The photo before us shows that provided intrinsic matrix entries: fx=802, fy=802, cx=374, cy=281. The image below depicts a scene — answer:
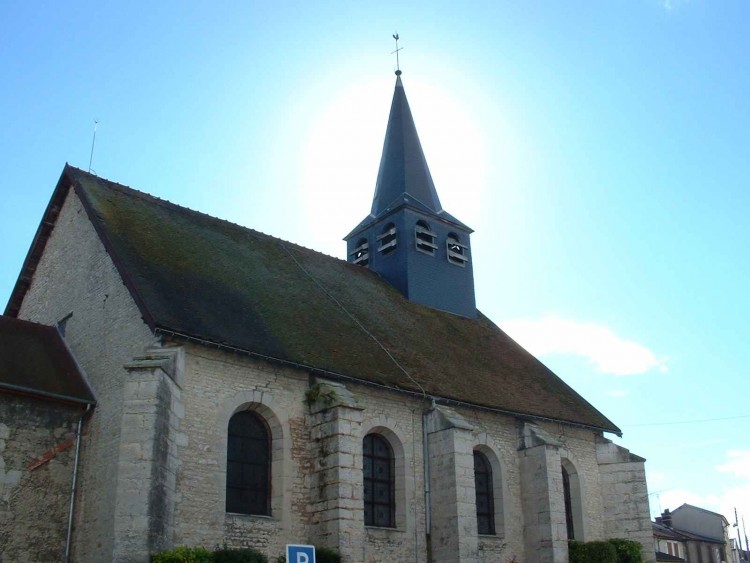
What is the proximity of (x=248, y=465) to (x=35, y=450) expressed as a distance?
3676 mm

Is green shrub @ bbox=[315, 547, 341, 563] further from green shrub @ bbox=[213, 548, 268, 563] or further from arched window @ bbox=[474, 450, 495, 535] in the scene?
arched window @ bbox=[474, 450, 495, 535]

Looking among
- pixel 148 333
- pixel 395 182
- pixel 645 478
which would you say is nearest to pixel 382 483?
pixel 148 333

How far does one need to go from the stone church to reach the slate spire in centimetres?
385

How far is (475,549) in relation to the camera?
54.3 ft

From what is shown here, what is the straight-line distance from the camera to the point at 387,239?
968 inches

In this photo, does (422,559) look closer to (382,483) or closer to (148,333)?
(382,483)

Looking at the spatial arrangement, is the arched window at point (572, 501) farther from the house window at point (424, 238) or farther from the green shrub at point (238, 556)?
the green shrub at point (238, 556)

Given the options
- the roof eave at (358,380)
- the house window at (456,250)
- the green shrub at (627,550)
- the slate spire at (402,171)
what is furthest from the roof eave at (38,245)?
the green shrub at (627,550)

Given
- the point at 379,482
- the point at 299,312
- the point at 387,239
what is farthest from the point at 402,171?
the point at 379,482

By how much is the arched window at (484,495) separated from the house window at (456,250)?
7.66 meters

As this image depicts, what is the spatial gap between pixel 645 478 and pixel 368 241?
10.6m

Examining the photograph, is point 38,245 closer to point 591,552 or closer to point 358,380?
point 358,380

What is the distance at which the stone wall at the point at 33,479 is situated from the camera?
13188 mm

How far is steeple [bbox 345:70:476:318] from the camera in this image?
939 inches
